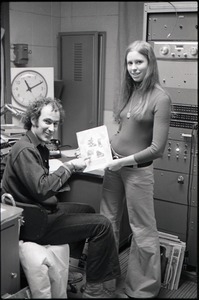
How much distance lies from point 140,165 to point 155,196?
0.70 metres

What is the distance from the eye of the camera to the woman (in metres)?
1.89

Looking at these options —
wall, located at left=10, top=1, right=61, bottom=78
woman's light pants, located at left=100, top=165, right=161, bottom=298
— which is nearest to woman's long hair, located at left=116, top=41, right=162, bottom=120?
woman's light pants, located at left=100, top=165, right=161, bottom=298

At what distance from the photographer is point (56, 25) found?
3.50 meters

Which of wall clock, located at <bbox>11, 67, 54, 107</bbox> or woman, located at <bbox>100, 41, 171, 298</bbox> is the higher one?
wall clock, located at <bbox>11, 67, 54, 107</bbox>

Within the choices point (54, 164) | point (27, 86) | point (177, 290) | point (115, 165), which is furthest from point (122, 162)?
point (27, 86)

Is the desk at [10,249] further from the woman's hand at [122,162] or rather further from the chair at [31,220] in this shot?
the woman's hand at [122,162]

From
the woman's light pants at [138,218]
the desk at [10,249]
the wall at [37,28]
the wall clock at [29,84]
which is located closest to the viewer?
the desk at [10,249]

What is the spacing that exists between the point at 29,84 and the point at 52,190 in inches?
50.0

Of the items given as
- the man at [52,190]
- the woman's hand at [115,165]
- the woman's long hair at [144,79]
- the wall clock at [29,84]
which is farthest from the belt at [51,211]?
the wall clock at [29,84]

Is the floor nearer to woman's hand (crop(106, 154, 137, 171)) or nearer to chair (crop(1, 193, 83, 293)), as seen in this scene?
chair (crop(1, 193, 83, 293))

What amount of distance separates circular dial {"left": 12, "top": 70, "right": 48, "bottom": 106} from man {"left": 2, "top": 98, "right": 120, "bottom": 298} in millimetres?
886

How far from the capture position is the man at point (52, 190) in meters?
1.75

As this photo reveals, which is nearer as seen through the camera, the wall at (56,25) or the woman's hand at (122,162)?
the woman's hand at (122,162)

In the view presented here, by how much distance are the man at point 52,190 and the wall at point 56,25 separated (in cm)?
135
